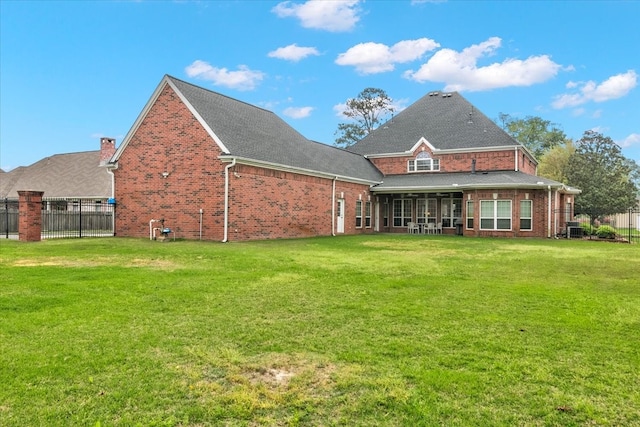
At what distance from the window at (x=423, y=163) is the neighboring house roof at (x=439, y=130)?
2.39ft

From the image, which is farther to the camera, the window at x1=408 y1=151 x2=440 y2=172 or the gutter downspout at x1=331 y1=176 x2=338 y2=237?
the window at x1=408 y1=151 x2=440 y2=172

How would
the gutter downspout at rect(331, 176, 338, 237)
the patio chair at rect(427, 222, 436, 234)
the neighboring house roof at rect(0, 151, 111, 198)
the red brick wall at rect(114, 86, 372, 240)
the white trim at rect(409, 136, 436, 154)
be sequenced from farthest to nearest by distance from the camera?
the neighboring house roof at rect(0, 151, 111, 198) → the white trim at rect(409, 136, 436, 154) → the patio chair at rect(427, 222, 436, 234) → the gutter downspout at rect(331, 176, 338, 237) → the red brick wall at rect(114, 86, 372, 240)

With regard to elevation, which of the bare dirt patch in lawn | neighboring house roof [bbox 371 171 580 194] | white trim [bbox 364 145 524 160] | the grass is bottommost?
the grass

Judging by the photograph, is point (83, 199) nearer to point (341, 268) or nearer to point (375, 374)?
A: point (341, 268)

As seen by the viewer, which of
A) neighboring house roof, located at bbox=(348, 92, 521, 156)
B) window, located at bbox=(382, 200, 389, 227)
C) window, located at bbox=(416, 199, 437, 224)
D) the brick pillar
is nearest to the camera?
the brick pillar

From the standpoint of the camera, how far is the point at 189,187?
18422 mm

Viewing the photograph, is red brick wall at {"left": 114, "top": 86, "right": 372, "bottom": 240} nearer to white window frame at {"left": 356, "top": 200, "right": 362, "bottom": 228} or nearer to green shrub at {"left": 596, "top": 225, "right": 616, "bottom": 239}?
white window frame at {"left": 356, "top": 200, "right": 362, "bottom": 228}

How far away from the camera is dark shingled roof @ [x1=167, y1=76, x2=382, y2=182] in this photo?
61.8 ft

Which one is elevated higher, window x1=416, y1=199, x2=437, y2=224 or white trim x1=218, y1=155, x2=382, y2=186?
white trim x1=218, y1=155, x2=382, y2=186

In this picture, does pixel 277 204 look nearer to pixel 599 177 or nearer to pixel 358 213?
pixel 358 213

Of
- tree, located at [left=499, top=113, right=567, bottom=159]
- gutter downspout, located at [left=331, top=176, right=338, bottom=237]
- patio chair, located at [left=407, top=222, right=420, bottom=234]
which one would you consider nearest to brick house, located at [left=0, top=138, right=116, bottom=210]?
gutter downspout, located at [left=331, top=176, right=338, bottom=237]

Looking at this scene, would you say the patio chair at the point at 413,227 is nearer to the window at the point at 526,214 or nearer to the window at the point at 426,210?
the window at the point at 426,210

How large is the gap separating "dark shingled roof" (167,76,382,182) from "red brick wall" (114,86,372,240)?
2.00 feet

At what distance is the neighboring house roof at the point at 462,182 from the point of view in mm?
22478
